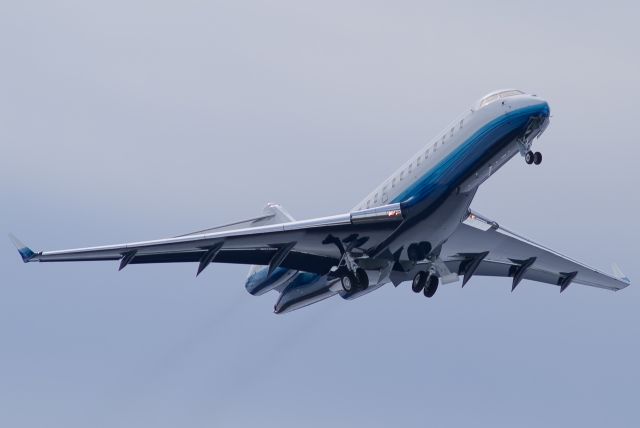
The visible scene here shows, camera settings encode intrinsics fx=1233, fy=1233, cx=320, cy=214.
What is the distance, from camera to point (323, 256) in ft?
179

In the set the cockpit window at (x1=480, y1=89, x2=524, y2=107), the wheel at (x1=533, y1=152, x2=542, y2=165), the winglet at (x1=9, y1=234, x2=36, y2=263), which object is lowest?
the winglet at (x1=9, y1=234, x2=36, y2=263)

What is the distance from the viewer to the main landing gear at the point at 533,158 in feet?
155

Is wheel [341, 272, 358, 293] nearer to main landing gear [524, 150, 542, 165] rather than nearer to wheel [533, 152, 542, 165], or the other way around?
main landing gear [524, 150, 542, 165]

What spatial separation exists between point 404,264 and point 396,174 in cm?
442

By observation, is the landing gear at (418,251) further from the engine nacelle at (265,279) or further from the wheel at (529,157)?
the wheel at (529,157)

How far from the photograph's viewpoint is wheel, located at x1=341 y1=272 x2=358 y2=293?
176ft

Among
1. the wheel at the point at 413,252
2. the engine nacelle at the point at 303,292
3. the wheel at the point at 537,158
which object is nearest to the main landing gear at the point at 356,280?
the engine nacelle at the point at 303,292

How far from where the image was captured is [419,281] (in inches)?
2179

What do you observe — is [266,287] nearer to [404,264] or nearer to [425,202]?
[404,264]

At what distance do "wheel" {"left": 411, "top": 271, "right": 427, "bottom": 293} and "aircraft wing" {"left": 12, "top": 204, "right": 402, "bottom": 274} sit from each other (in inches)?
147

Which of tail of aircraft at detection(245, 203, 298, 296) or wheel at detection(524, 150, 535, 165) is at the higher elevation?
wheel at detection(524, 150, 535, 165)

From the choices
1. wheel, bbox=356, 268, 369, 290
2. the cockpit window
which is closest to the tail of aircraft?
wheel, bbox=356, 268, 369, 290

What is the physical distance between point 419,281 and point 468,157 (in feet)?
27.0

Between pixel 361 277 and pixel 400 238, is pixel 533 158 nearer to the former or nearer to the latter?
pixel 400 238
